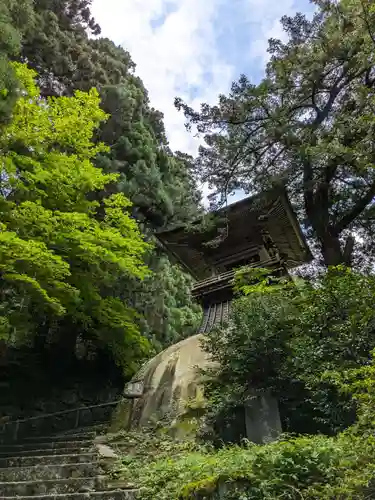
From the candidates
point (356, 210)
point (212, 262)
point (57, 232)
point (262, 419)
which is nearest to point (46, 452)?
point (262, 419)

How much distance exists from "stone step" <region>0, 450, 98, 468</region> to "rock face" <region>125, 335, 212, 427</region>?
5.90ft

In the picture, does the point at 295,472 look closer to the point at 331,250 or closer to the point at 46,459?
the point at 46,459

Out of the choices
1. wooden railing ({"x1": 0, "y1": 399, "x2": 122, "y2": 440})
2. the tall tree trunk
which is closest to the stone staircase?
wooden railing ({"x1": 0, "y1": 399, "x2": 122, "y2": 440})

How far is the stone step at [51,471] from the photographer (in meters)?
5.04

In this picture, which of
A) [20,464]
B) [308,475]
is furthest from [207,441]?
[308,475]

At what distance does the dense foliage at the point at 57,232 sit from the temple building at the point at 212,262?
1.80 m

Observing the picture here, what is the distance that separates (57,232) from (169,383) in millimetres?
3639

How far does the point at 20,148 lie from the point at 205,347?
5.78 m

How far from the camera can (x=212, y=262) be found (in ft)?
41.6

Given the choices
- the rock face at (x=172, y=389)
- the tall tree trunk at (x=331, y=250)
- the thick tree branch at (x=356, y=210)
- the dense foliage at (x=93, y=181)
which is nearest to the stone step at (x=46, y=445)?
the rock face at (x=172, y=389)

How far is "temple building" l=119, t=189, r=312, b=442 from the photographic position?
761cm

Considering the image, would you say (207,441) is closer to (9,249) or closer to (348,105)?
(9,249)

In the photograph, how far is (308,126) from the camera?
1017cm

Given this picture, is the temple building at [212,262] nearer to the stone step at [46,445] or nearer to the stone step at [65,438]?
the stone step at [65,438]
